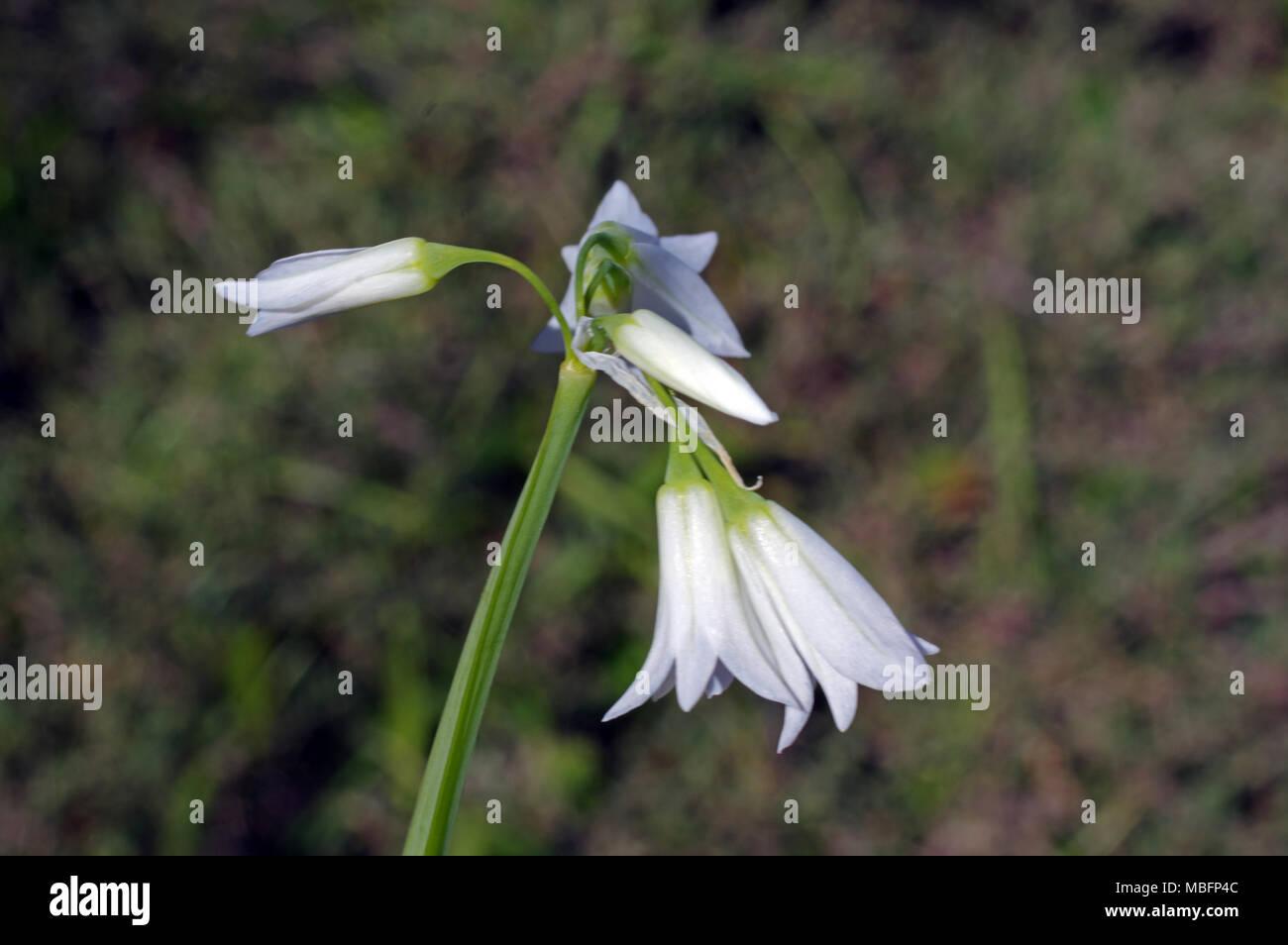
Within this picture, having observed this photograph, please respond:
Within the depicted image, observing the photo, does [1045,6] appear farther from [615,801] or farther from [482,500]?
[615,801]

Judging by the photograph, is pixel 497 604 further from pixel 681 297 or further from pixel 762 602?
pixel 681 297

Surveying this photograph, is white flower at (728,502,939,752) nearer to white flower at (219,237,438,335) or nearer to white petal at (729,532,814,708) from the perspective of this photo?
white petal at (729,532,814,708)

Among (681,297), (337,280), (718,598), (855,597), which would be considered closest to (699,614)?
(718,598)

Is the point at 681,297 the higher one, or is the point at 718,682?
the point at 681,297

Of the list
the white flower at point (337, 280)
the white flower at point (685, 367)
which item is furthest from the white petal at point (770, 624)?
the white flower at point (337, 280)

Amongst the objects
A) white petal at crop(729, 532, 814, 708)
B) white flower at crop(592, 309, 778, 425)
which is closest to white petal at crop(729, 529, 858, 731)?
white petal at crop(729, 532, 814, 708)

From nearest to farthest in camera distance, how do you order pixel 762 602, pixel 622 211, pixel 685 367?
1. pixel 685 367
2. pixel 762 602
3. pixel 622 211
